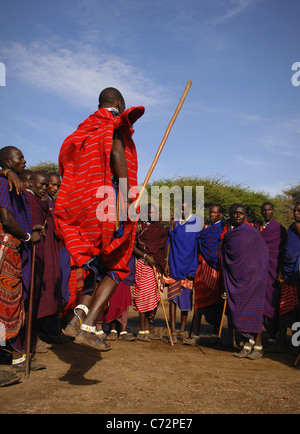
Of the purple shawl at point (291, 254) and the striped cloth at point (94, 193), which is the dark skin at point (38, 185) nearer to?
the striped cloth at point (94, 193)

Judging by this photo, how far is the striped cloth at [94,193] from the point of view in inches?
140

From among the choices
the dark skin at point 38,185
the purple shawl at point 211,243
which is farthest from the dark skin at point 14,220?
the purple shawl at point 211,243

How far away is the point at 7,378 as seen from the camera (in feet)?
13.7

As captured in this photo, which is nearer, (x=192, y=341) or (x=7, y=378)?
Answer: (x=7, y=378)

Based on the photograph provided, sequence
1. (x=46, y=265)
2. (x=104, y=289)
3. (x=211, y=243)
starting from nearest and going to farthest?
(x=104, y=289), (x=46, y=265), (x=211, y=243)

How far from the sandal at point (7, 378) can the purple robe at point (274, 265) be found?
4.56 meters

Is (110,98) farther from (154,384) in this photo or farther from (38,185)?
(154,384)

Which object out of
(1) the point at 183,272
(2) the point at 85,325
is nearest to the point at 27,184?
(1) the point at 183,272

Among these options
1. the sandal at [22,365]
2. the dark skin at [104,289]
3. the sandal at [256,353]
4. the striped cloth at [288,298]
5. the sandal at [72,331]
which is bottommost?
the sandal at [256,353]

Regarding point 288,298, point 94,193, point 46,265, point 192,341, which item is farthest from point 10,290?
point 288,298

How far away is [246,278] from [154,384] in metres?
2.82

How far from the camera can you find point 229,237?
7.04 metres

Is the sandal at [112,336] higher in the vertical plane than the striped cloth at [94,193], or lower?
lower
